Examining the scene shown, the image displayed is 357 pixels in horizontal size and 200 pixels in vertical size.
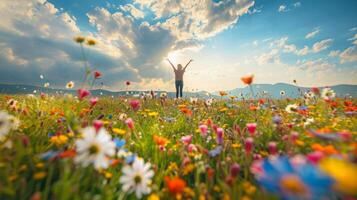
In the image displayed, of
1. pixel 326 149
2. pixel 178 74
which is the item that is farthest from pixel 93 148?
pixel 178 74

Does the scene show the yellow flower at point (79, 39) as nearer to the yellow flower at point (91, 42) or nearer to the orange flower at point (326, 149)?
the yellow flower at point (91, 42)

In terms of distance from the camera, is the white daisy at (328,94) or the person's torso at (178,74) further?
the person's torso at (178,74)

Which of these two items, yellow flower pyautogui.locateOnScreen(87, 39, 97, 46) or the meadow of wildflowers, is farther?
yellow flower pyautogui.locateOnScreen(87, 39, 97, 46)

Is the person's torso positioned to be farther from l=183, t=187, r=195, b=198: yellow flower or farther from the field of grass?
l=183, t=187, r=195, b=198: yellow flower

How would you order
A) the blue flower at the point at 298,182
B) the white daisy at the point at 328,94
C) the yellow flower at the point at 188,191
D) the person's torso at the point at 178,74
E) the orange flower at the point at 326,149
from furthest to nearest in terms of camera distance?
the person's torso at the point at 178,74 < the white daisy at the point at 328,94 < the yellow flower at the point at 188,191 < the orange flower at the point at 326,149 < the blue flower at the point at 298,182

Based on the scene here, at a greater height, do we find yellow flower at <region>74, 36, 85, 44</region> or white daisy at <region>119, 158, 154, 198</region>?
yellow flower at <region>74, 36, 85, 44</region>

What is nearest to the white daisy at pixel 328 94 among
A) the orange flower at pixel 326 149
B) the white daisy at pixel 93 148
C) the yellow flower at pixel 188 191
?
the orange flower at pixel 326 149

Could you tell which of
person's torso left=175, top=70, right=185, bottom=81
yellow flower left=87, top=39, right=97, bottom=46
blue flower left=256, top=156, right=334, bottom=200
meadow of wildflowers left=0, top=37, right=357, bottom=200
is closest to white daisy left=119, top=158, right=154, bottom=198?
meadow of wildflowers left=0, top=37, right=357, bottom=200

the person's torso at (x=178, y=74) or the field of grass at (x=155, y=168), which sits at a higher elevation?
the person's torso at (x=178, y=74)

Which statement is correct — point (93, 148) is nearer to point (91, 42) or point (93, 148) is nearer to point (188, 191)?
point (188, 191)

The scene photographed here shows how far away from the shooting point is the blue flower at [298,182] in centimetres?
75

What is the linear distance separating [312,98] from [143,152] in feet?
18.1

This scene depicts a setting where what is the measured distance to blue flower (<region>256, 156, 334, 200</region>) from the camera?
75cm

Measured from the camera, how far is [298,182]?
77 cm
